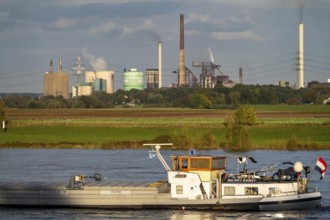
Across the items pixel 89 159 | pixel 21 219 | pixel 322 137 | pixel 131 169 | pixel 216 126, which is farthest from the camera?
pixel 216 126

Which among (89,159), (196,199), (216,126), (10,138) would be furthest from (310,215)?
(216,126)

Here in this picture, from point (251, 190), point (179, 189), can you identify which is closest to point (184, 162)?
point (179, 189)

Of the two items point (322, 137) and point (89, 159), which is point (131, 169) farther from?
point (322, 137)

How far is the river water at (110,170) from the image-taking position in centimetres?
5925

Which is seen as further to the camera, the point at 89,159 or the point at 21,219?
the point at 89,159

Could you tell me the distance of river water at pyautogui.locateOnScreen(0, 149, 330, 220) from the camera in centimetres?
5925

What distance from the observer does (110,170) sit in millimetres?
85500

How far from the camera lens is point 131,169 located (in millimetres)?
86000

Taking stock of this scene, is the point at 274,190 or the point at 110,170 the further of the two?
the point at 110,170

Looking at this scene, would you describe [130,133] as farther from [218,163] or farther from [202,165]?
[202,165]

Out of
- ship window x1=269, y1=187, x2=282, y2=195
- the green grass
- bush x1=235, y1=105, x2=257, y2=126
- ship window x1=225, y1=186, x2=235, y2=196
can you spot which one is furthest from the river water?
bush x1=235, y1=105, x2=257, y2=126

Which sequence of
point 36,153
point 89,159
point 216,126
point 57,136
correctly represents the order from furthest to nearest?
1. point 216,126
2. point 57,136
3. point 36,153
4. point 89,159

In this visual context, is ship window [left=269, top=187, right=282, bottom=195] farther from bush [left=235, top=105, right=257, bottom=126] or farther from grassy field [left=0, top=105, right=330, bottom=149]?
bush [left=235, top=105, right=257, bottom=126]

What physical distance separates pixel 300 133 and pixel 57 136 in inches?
1358
